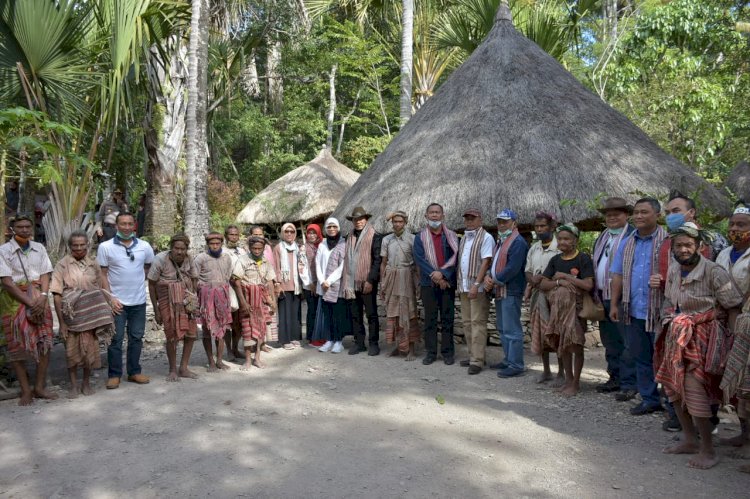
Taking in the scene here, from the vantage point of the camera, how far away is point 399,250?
265 inches

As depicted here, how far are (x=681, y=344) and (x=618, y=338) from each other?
172cm

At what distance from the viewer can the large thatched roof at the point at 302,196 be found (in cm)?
1356

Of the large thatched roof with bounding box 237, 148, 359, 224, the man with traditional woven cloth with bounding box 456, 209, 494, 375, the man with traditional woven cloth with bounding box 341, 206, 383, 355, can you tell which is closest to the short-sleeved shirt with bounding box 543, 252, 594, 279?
the man with traditional woven cloth with bounding box 456, 209, 494, 375

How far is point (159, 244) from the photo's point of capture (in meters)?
10.9

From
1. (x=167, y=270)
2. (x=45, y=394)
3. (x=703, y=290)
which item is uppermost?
(x=167, y=270)

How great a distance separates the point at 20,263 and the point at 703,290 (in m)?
5.23

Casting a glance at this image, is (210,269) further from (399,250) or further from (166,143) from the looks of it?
→ (166,143)

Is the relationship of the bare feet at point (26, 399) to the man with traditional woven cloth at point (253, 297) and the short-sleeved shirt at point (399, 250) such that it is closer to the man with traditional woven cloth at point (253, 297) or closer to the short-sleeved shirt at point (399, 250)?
the man with traditional woven cloth at point (253, 297)

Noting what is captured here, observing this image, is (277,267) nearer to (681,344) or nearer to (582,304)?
(582,304)

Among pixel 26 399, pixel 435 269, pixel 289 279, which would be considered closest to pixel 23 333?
pixel 26 399

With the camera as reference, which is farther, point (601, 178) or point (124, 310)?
point (601, 178)

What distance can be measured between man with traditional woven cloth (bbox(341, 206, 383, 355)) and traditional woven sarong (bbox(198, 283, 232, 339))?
5.24 ft

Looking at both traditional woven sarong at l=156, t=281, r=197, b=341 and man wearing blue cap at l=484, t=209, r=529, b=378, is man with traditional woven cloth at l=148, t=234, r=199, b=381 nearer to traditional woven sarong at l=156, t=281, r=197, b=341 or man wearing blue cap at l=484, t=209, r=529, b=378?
traditional woven sarong at l=156, t=281, r=197, b=341

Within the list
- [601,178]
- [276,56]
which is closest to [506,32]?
[601,178]
